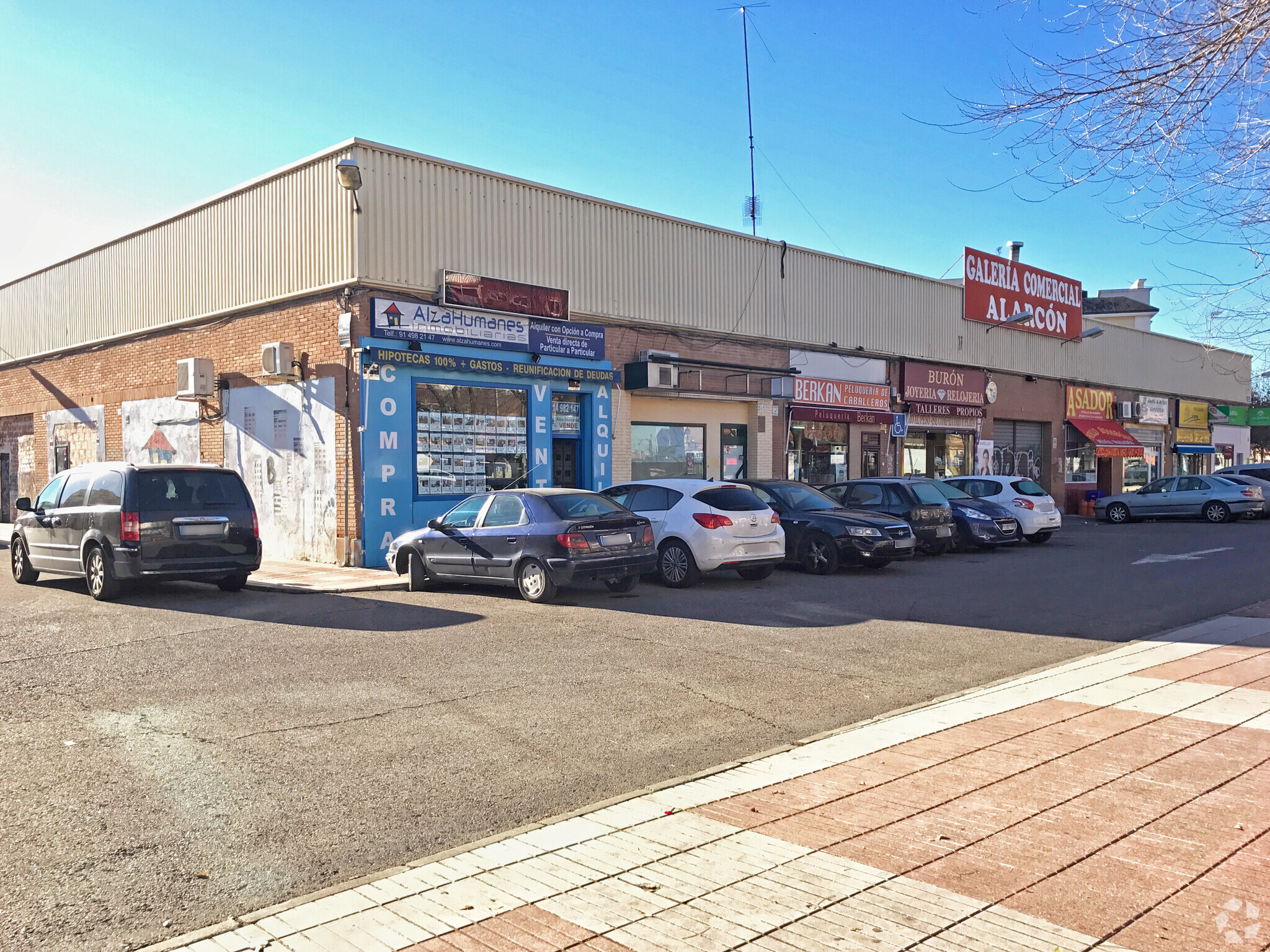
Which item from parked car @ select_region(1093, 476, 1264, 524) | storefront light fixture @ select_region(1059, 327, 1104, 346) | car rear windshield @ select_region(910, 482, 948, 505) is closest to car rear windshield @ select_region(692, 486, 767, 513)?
car rear windshield @ select_region(910, 482, 948, 505)

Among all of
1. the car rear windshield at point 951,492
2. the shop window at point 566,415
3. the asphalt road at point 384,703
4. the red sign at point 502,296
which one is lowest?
the asphalt road at point 384,703

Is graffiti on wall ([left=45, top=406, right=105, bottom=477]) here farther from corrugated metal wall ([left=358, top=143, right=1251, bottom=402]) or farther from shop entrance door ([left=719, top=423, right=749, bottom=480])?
shop entrance door ([left=719, top=423, right=749, bottom=480])

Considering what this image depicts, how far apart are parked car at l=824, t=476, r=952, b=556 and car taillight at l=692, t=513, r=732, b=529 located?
478 cm

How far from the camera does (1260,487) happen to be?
3070 cm

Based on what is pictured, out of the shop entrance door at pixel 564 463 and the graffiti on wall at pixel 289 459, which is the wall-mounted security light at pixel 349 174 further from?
the shop entrance door at pixel 564 463

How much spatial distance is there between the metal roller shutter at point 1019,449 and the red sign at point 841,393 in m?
7.35

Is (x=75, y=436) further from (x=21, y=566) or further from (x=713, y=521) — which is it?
(x=713, y=521)

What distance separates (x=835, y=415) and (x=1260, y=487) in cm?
1466

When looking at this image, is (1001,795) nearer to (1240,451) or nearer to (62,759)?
(62,759)

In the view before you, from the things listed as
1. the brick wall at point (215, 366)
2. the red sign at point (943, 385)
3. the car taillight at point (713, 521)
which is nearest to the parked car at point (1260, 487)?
the red sign at point (943, 385)

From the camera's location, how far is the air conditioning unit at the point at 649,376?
20906mm

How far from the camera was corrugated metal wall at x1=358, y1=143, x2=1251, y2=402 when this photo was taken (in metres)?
17.3


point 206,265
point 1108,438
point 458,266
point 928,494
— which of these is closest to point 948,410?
point 1108,438

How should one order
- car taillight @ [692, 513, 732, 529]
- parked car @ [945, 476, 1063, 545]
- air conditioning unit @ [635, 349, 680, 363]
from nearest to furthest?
car taillight @ [692, 513, 732, 529] → air conditioning unit @ [635, 349, 680, 363] → parked car @ [945, 476, 1063, 545]
